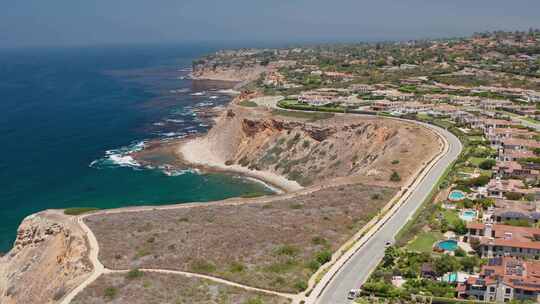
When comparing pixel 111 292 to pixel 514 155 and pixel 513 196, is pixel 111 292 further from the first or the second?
pixel 514 155

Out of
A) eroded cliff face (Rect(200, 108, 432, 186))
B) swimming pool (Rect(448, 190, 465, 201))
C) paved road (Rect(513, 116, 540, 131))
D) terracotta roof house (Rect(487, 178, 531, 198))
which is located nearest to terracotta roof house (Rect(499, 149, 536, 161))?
terracotta roof house (Rect(487, 178, 531, 198))

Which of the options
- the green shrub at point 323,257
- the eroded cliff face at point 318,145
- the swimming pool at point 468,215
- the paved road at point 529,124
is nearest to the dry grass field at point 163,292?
the green shrub at point 323,257

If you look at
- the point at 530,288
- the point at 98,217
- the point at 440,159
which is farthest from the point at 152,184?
the point at 530,288

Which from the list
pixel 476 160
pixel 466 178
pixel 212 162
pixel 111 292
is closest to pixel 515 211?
pixel 466 178

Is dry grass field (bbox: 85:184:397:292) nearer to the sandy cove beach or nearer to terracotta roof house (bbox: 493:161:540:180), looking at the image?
terracotta roof house (bbox: 493:161:540:180)

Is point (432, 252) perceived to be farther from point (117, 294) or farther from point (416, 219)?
point (117, 294)

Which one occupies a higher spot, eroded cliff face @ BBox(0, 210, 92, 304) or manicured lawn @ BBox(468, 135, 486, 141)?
manicured lawn @ BBox(468, 135, 486, 141)
